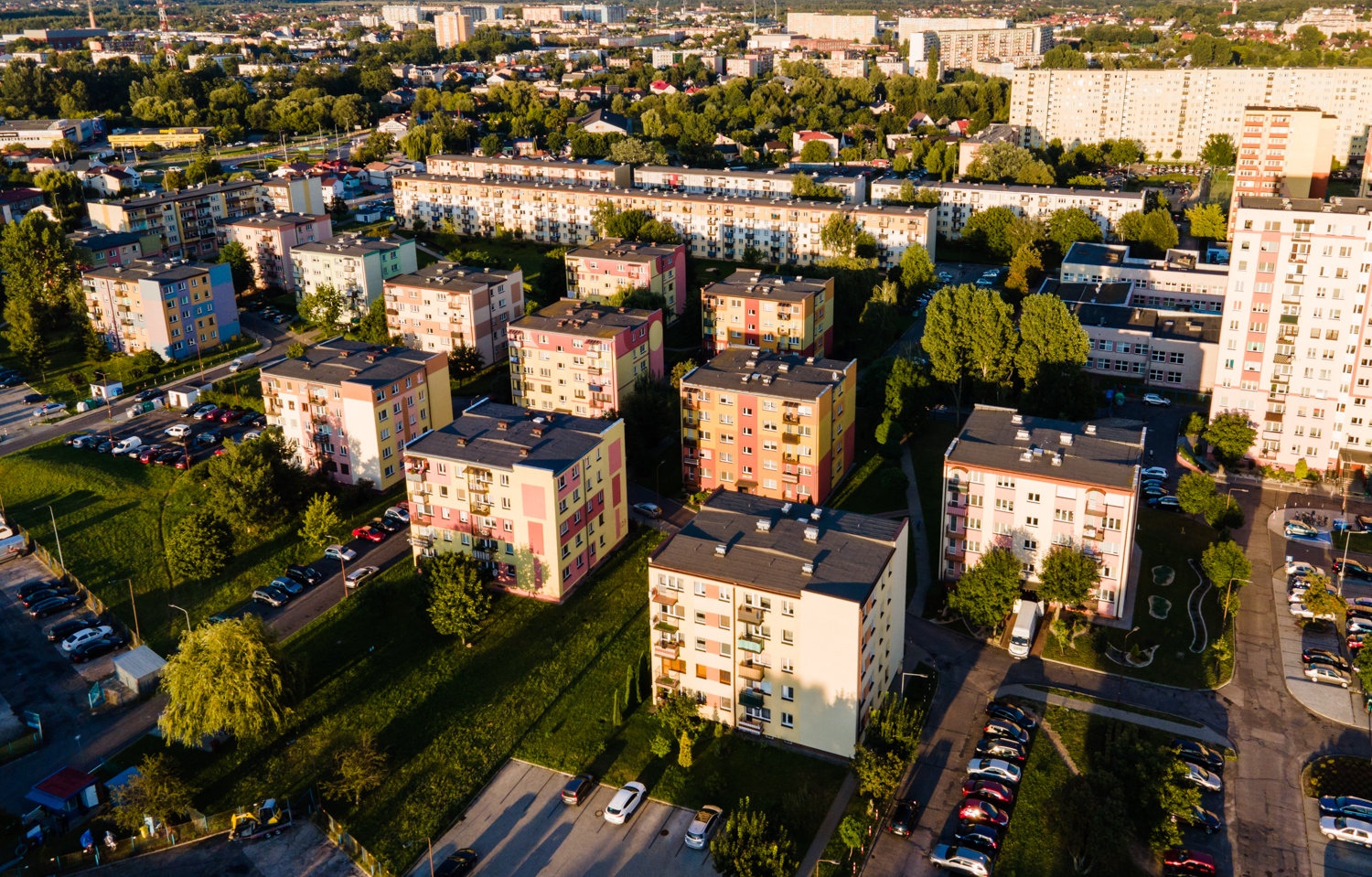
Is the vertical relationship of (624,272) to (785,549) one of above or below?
above

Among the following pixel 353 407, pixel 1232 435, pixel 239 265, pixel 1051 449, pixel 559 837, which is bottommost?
pixel 559 837

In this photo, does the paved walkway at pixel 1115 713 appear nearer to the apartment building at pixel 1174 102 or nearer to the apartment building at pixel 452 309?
the apartment building at pixel 452 309

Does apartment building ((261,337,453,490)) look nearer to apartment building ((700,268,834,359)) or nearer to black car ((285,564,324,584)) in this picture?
black car ((285,564,324,584))

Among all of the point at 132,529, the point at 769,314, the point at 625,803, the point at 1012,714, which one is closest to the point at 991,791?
the point at 1012,714

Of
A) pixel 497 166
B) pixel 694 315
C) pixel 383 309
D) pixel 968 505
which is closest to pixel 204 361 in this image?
pixel 383 309

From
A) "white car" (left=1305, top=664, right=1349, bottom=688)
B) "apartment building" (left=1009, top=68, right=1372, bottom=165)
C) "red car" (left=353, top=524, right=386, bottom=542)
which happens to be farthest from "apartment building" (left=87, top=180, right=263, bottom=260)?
"apartment building" (left=1009, top=68, right=1372, bottom=165)

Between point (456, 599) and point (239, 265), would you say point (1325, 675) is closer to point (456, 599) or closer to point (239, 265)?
point (456, 599)
